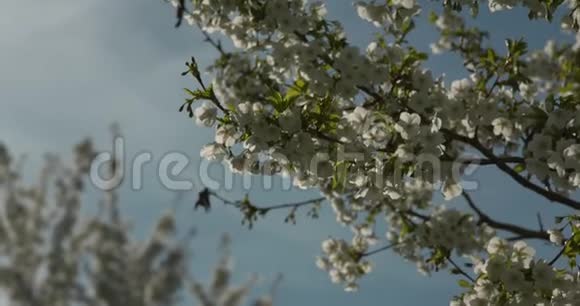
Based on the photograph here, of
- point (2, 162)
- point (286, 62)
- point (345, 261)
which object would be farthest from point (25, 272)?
point (286, 62)

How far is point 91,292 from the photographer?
19188 mm

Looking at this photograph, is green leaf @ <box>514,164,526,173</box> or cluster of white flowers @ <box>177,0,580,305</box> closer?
cluster of white flowers @ <box>177,0,580,305</box>

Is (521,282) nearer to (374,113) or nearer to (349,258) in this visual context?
(374,113)

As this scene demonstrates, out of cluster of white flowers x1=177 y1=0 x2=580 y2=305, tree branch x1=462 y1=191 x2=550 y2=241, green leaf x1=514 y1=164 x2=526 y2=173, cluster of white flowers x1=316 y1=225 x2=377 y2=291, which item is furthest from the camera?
cluster of white flowers x1=316 y1=225 x2=377 y2=291

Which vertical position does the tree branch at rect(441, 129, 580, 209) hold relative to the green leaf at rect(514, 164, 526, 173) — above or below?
below

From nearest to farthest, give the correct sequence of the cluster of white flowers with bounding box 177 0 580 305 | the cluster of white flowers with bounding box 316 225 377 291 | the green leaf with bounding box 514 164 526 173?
the cluster of white flowers with bounding box 177 0 580 305
the green leaf with bounding box 514 164 526 173
the cluster of white flowers with bounding box 316 225 377 291

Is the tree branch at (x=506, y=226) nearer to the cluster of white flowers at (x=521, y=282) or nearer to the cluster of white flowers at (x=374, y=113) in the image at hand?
the cluster of white flowers at (x=374, y=113)

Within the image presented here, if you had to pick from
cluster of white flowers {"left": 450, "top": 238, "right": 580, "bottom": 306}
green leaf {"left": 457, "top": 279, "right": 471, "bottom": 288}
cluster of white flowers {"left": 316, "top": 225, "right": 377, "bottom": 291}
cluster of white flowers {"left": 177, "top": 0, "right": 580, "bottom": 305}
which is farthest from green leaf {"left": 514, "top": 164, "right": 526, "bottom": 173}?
cluster of white flowers {"left": 316, "top": 225, "right": 377, "bottom": 291}

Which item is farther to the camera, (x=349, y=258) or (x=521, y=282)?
(x=349, y=258)

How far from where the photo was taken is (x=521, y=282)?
2867 millimetres

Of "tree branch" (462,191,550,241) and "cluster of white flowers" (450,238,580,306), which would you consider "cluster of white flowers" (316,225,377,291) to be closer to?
"tree branch" (462,191,550,241)

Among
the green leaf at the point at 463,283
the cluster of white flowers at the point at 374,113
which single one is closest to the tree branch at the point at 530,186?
the cluster of white flowers at the point at 374,113

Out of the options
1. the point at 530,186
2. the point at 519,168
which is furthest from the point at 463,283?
the point at 519,168

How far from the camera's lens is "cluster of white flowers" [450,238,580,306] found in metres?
2.87
